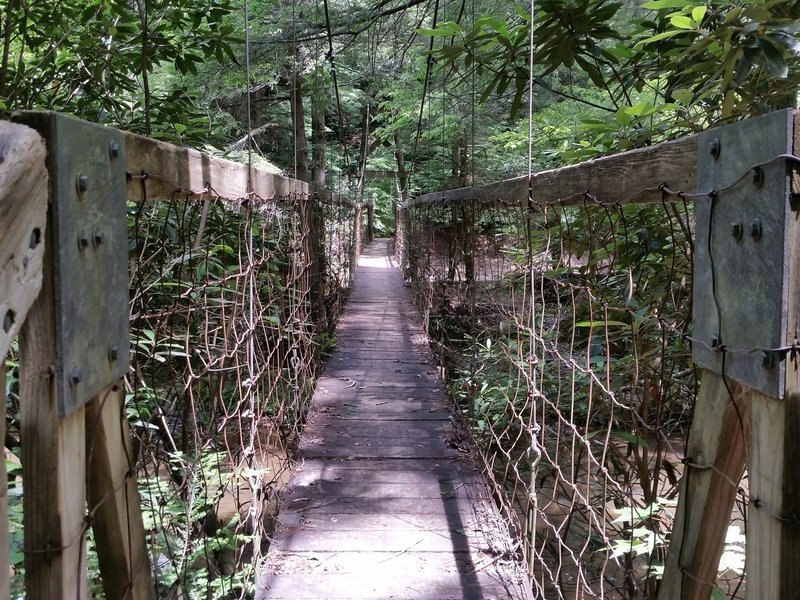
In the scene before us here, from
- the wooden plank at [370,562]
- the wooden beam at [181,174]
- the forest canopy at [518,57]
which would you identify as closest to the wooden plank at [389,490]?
the wooden plank at [370,562]

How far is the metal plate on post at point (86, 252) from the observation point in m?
0.57

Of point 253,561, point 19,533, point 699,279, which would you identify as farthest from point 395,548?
point 699,279

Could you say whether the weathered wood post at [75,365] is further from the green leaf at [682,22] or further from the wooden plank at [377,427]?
the wooden plank at [377,427]

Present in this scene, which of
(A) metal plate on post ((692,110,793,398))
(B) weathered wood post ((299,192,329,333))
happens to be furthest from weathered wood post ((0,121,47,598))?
(B) weathered wood post ((299,192,329,333))

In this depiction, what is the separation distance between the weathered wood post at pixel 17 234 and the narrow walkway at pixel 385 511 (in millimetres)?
1392

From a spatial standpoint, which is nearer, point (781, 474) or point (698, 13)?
point (781, 474)

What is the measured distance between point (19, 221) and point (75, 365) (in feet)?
0.56

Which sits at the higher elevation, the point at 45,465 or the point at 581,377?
the point at 45,465

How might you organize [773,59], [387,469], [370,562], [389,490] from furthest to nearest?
[387,469] → [389,490] → [370,562] → [773,59]

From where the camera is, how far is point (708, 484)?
29.1 inches

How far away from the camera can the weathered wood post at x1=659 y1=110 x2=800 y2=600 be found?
551 millimetres

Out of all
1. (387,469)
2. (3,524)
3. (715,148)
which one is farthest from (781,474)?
(387,469)

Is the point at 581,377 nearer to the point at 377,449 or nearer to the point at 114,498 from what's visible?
the point at 377,449

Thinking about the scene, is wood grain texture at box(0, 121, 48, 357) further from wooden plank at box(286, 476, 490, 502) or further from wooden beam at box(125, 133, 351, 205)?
wooden plank at box(286, 476, 490, 502)
